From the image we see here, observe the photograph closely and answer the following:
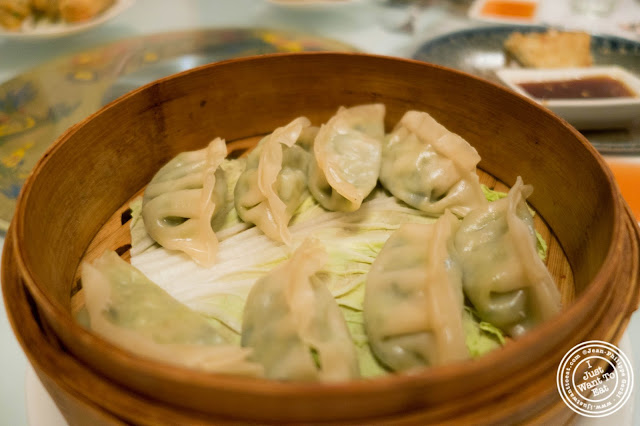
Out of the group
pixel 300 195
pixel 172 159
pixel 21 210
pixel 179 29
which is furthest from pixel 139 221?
pixel 179 29

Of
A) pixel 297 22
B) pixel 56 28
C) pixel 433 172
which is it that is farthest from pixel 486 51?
pixel 56 28

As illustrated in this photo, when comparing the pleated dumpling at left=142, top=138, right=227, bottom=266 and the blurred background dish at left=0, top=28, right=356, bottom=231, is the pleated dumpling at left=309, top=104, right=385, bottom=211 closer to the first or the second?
the pleated dumpling at left=142, top=138, right=227, bottom=266

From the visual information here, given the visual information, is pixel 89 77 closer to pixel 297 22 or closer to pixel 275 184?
pixel 297 22

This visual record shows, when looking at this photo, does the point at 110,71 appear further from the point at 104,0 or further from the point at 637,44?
the point at 637,44

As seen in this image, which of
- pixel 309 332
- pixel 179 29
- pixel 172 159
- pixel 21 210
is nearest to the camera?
pixel 309 332

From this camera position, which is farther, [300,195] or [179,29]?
[179,29]
